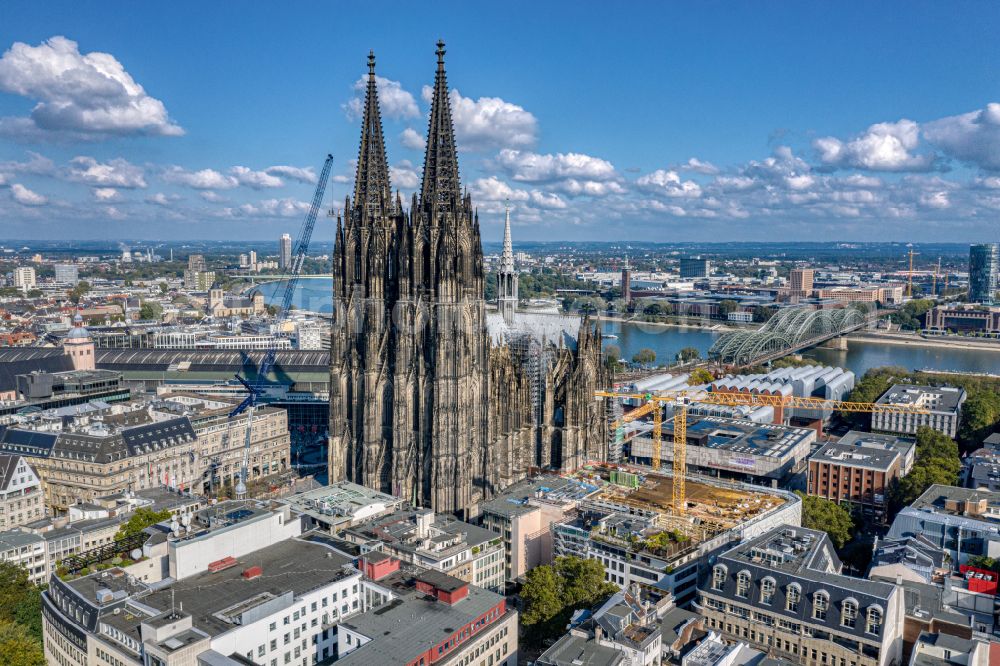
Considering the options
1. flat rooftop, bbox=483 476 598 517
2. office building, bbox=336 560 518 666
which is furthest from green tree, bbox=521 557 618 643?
flat rooftop, bbox=483 476 598 517

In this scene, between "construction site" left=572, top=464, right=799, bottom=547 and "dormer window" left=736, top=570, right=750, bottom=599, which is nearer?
"dormer window" left=736, top=570, right=750, bottom=599

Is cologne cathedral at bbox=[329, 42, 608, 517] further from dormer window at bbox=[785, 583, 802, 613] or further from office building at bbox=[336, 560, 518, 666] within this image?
dormer window at bbox=[785, 583, 802, 613]

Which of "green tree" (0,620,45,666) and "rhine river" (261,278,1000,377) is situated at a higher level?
"green tree" (0,620,45,666)

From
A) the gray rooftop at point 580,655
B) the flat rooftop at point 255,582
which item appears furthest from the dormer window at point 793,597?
the flat rooftop at point 255,582

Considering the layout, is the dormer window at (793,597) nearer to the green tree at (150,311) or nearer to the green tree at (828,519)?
the green tree at (828,519)

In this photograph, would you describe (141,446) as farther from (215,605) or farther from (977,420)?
(977,420)

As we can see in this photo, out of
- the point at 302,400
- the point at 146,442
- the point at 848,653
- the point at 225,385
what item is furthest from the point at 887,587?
the point at 225,385

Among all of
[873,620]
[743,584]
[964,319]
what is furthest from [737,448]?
[964,319]
